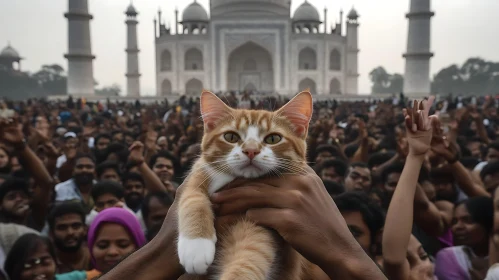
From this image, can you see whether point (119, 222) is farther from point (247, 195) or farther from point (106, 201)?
point (247, 195)

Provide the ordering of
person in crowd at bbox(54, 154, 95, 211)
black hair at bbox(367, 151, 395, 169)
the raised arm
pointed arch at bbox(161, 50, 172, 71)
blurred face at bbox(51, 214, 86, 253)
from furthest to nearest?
pointed arch at bbox(161, 50, 172, 71), black hair at bbox(367, 151, 395, 169), person in crowd at bbox(54, 154, 95, 211), blurred face at bbox(51, 214, 86, 253), the raised arm

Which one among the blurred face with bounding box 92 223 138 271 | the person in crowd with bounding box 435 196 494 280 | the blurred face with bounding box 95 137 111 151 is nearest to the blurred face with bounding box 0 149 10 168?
the blurred face with bounding box 92 223 138 271

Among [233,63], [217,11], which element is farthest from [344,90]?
[217,11]

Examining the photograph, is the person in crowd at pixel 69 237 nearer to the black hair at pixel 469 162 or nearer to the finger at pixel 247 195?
the finger at pixel 247 195

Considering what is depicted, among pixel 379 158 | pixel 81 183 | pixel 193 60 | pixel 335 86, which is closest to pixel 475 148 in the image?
pixel 379 158

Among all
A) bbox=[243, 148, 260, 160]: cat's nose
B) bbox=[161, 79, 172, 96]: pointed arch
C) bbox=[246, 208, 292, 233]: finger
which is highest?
bbox=[161, 79, 172, 96]: pointed arch

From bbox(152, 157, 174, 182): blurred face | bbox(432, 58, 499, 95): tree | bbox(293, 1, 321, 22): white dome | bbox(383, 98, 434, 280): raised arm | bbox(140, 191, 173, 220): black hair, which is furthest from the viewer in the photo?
bbox(432, 58, 499, 95): tree

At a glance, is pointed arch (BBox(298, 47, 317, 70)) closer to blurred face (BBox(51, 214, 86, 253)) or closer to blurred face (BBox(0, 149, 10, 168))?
blurred face (BBox(0, 149, 10, 168))
